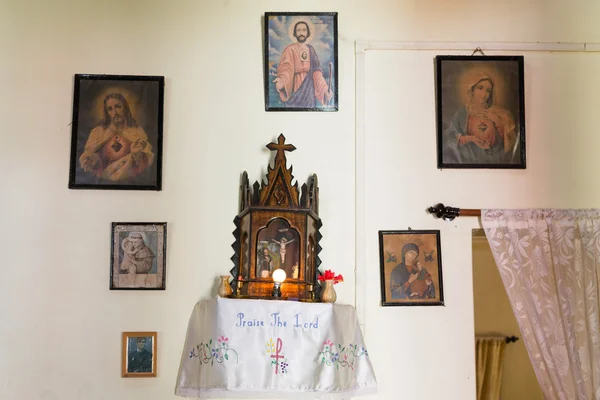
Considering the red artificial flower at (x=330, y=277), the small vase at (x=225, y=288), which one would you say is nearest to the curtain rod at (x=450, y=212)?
the red artificial flower at (x=330, y=277)

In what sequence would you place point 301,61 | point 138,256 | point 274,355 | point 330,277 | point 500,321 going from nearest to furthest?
point 274,355, point 330,277, point 138,256, point 301,61, point 500,321

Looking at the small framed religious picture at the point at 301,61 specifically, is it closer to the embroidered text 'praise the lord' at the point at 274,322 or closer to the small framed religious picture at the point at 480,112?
the small framed religious picture at the point at 480,112

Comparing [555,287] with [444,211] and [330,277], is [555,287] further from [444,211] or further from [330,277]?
[330,277]

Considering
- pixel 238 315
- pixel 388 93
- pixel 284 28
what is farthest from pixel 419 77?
pixel 238 315

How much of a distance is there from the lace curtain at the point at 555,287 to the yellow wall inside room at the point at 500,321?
5.17 ft

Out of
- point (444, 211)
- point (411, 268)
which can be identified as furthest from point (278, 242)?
point (444, 211)

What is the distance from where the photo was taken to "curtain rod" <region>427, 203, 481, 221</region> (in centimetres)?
306

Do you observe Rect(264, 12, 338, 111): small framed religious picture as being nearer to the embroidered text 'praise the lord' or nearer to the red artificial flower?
the red artificial flower

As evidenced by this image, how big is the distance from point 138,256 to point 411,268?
4.67 feet

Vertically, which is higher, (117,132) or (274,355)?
(117,132)

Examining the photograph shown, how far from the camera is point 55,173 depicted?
3.10 meters

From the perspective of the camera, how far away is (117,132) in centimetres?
312

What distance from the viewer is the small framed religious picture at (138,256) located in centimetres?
303

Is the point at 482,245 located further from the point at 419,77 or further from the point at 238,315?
the point at 238,315
